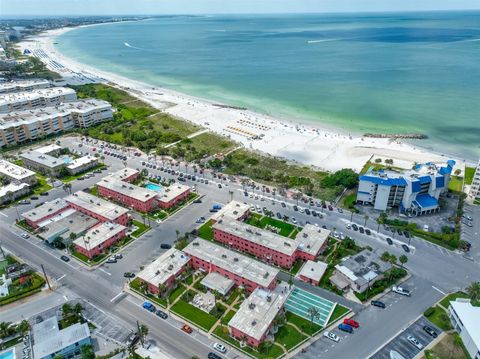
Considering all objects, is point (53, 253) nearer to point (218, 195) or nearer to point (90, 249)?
point (90, 249)

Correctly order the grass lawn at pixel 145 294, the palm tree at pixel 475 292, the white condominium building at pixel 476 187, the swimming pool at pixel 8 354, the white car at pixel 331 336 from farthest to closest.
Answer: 1. the white condominium building at pixel 476 187
2. the grass lawn at pixel 145 294
3. the palm tree at pixel 475 292
4. the white car at pixel 331 336
5. the swimming pool at pixel 8 354

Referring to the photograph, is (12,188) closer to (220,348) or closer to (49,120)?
(49,120)

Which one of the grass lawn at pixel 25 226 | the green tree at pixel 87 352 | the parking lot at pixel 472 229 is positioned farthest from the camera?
the grass lawn at pixel 25 226

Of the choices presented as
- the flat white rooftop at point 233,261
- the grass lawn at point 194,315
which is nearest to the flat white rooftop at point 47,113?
the flat white rooftop at point 233,261

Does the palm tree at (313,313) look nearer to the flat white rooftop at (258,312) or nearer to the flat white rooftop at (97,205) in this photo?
the flat white rooftop at (258,312)

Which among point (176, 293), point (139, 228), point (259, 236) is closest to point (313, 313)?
point (259, 236)

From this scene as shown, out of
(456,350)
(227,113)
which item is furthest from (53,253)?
(227,113)

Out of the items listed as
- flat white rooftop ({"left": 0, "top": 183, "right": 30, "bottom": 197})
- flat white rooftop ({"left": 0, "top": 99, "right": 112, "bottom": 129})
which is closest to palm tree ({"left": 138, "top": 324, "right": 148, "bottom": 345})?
flat white rooftop ({"left": 0, "top": 183, "right": 30, "bottom": 197})
